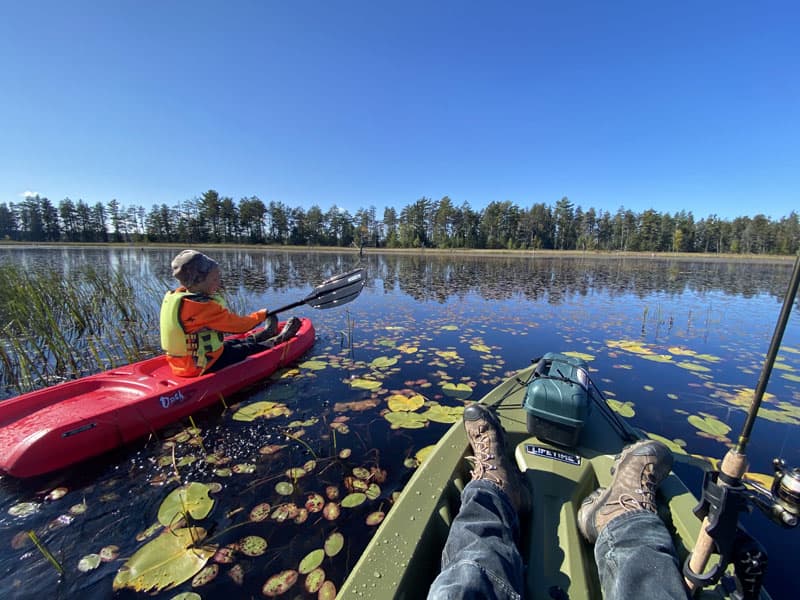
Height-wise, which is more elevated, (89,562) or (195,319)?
(195,319)

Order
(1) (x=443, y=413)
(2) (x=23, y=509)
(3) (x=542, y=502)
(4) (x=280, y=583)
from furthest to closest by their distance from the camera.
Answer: (1) (x=443, y=413) < (2) (x=23, y=509) < (3) (x=542, y=502) < (4) (x=280, y=583)

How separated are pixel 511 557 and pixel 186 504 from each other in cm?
245

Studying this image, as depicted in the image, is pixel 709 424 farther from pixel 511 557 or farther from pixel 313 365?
pixel 313 365

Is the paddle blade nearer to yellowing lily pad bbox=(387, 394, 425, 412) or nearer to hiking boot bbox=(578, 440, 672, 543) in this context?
yellowing lily pad bbox=(387, 394, 425, 412)

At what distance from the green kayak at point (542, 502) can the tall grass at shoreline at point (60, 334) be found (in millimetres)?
5589

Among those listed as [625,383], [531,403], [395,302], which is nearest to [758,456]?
[625,383]

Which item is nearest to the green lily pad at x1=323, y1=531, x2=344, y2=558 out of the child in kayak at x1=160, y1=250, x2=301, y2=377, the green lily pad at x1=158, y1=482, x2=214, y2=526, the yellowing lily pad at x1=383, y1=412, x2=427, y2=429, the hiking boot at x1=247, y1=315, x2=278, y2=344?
the green lily pad at x1=158, y1=482, x2=214, y2=526

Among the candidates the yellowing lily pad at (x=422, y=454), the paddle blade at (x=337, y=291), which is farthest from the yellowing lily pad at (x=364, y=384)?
the paddle blade at (x=337, y=291)

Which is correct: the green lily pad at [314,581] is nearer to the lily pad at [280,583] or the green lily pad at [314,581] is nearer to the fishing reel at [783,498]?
the lily pad at [280,583]

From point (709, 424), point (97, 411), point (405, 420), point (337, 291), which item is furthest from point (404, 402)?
point (709, 424)

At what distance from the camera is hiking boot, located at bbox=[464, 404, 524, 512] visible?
1.95 metres

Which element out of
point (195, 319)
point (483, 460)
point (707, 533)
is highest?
point (195, 319)

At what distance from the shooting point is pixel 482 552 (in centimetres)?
145

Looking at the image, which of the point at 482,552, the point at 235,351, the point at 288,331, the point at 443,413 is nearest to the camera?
the point at 482,552
